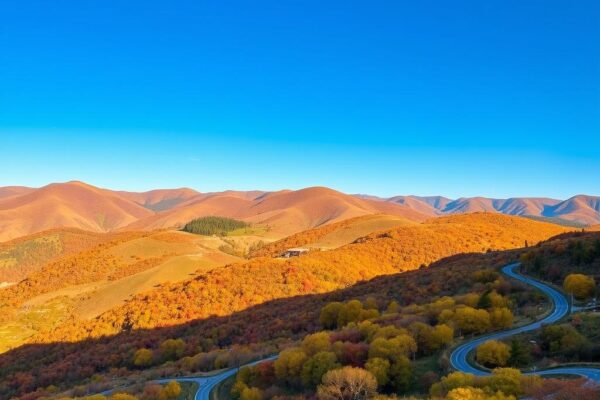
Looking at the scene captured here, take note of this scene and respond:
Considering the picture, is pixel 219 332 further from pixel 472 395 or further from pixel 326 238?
pixel 326 238

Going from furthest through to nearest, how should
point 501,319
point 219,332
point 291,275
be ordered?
point 291,275
point 219,332
point 501,319

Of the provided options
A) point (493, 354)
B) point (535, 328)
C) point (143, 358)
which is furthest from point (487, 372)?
point (143, 358)

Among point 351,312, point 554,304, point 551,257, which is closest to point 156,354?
point 351,312

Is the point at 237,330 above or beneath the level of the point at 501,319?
beneath

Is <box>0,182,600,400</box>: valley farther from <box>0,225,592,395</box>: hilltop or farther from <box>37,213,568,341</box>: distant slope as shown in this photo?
<box>37,213,568,341</box>: distant slope

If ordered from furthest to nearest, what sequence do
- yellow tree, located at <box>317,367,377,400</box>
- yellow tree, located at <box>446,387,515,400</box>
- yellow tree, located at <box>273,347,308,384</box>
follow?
yellow tree, located at <box>273,347,308,384</box>
yellow tree, located at <box>317,367,377,400</box>
yellow tree, located at <box>446,387,515,400</box>

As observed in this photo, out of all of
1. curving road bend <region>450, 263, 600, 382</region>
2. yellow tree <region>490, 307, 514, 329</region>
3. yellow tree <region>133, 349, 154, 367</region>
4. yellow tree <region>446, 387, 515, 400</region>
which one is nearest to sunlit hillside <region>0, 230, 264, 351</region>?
yellow tree <region>133, 349, 154, 367</region>
